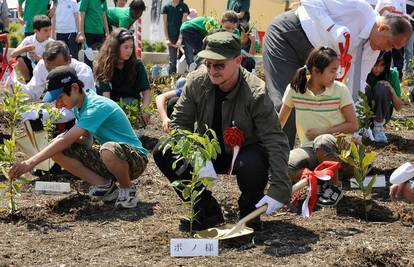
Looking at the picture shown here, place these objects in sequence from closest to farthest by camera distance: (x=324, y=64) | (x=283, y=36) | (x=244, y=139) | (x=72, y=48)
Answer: (x=244, y=139), (x=324, y=64), (x=283, y=36), (x=72, y=48)

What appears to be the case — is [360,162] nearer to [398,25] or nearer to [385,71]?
[398,25]

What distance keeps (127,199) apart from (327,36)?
1749 mm

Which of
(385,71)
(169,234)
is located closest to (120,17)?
(385,71)

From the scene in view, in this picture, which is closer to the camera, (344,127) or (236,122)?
(236,122)

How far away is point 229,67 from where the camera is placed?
3.81 meters

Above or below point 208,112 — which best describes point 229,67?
Result: above

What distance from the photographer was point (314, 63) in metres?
4.71

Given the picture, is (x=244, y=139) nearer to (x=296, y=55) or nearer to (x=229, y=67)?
(x=229, y=67)

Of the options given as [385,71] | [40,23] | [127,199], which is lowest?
[127,199]

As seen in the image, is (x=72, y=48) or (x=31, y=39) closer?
(x=31, y=39)

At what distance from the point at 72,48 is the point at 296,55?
5.19m

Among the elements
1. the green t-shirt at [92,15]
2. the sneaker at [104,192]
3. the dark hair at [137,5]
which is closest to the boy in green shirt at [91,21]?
the green t-shirt at [92,15]

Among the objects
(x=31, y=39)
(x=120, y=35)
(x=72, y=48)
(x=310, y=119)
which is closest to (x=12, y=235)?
(x=310, y=119)

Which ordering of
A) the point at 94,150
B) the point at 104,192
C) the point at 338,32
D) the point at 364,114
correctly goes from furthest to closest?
the point at 364,114, the point at 338,32, the point at 94,150, the point at 104,192
